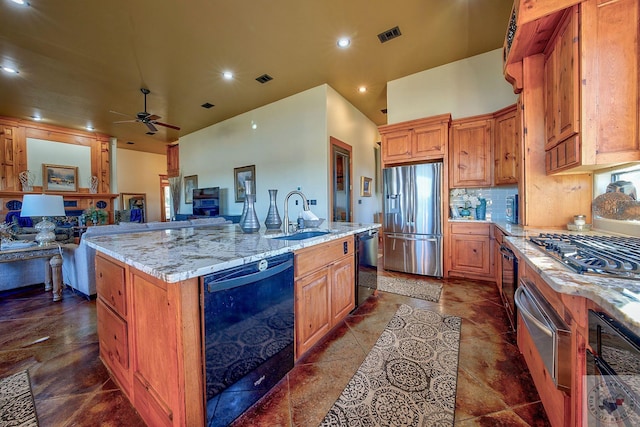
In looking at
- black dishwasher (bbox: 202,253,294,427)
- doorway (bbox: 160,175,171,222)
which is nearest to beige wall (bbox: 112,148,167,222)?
doorway (bbox: 160,175,171,222)

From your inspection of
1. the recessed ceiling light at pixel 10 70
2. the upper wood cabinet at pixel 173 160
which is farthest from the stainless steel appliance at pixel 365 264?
the upper wood cabinet at pixel 173 160

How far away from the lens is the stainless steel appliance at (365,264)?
243 centimetres

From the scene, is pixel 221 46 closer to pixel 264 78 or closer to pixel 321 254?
pixel 264 78

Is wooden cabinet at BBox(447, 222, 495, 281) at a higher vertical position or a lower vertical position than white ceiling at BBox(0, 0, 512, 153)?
lower

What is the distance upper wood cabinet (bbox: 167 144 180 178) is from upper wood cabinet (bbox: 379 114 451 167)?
22.4 ft

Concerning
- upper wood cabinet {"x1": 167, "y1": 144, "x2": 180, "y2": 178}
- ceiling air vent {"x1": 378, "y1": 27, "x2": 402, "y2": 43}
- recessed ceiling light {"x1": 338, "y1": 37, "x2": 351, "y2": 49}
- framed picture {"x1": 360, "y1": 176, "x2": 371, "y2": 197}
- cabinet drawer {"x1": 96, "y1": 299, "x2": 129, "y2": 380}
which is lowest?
cabinet drawer {"x1": 96, "y1": 299, "x2": 129, "y2": 380}

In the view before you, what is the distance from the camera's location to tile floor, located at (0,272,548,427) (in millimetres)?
1290

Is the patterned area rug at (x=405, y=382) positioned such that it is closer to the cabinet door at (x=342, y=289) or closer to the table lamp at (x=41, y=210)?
the cabinet door at (x=342, y=289)

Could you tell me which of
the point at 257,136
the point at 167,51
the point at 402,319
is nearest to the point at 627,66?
the point at 402,319

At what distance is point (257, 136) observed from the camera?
213 inches

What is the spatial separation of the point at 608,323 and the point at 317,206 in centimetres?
389

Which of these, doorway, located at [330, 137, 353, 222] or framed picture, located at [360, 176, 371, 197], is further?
framed picture, located at [360, 176, 371, 197]

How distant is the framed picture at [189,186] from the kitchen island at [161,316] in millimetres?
5796

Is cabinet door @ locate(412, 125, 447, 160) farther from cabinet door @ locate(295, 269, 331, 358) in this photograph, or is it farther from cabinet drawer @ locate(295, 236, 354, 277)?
cabinet door @ locate(295, 269, 331, 358)
